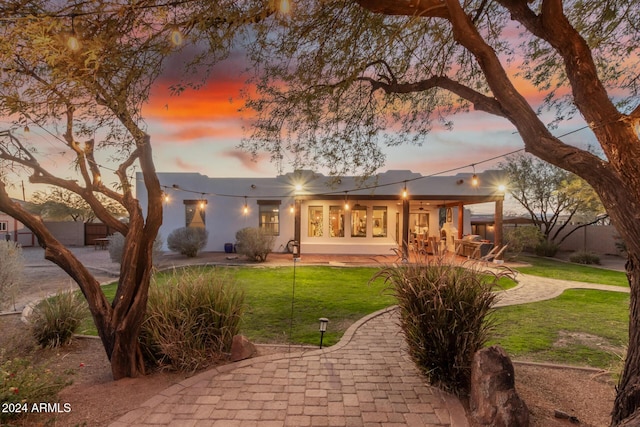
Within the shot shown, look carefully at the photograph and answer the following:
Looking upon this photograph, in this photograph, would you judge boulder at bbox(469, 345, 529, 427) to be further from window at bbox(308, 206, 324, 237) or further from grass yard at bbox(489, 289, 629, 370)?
window at bbox(308, 206, 324, 237)

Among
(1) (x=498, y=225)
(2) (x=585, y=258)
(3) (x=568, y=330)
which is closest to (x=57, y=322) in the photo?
(3) (x=568, y=330)

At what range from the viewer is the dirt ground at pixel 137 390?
290cm

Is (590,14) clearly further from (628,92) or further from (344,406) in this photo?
(344,406)

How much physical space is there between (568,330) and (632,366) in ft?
12.5

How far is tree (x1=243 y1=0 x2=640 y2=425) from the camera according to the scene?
259cm

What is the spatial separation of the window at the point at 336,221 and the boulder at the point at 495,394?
15.2 metres

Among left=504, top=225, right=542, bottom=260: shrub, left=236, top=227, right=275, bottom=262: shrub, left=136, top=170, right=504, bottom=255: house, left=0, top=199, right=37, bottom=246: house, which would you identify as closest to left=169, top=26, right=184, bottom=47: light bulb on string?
left=236, top=227, right=275, bottom=262: shrub

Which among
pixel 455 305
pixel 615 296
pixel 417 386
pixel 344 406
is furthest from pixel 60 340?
pixel 615 296

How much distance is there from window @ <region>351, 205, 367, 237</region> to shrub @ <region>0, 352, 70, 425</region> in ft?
51.2

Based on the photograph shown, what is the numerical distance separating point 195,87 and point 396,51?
2.92 meters

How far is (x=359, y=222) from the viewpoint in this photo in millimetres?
18203

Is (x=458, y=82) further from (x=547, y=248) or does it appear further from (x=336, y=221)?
(x=547, y=248)

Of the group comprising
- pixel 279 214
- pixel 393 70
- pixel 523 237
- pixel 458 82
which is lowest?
pixel 523 237

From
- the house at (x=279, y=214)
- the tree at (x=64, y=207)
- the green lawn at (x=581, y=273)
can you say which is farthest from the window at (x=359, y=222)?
the tree at (x=64, y=207)
